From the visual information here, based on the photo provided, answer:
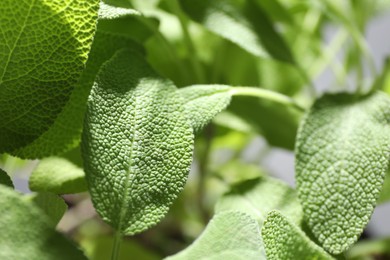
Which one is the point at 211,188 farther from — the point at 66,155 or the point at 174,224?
the point at 66,155

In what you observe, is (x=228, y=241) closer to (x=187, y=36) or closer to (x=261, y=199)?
(x=261, y=199)

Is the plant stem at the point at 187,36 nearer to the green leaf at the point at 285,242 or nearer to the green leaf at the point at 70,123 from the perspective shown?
the green leaf at the point at 70,123

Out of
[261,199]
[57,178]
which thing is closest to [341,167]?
[261,199]

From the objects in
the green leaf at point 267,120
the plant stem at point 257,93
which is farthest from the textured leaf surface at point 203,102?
the green leaf at point 267,120

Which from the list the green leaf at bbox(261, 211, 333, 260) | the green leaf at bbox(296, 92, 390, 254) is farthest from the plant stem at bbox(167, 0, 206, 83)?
the green leaf at bbox(261, 211, 333, 260)

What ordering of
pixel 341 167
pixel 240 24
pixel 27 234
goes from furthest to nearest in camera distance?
pixel 240 24, pixel 341 167, pixel 27 234

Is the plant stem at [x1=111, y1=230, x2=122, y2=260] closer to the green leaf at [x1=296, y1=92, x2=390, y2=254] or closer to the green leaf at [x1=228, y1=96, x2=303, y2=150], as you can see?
the green leaf at [x1=296, y1=92, x2=390, y2=254]
